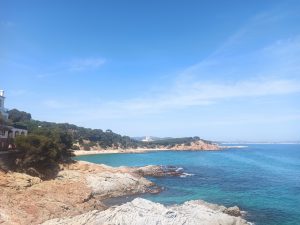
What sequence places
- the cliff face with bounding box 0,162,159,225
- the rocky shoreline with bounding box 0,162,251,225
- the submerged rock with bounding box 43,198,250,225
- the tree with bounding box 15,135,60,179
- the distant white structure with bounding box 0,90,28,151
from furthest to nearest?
the distant white structure with bounding box 0,90,28,151 → the tree with bounding box 15,135,60,179 → the cliff face with bounding box 0,162,159,225 → the rocky shoreline with bounding box 0,162,251,225 → the submerged rock with bounding box 43,198,250,225

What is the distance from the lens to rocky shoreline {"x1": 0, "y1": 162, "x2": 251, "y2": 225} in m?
32.2

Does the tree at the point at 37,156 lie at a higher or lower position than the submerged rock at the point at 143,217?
higher

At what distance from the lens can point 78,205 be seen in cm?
4106

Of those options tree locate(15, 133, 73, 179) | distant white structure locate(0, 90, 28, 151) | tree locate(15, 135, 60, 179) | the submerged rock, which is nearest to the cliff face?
tree locate(15, 133, 73, 179)

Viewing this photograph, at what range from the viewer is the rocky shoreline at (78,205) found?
32156 millimetres

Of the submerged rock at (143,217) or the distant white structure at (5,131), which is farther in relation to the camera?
the distant white structure at (5,131)

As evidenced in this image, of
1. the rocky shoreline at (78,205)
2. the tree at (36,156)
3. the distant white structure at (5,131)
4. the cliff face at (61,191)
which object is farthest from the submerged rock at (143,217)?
the distant white structure at (5,131)

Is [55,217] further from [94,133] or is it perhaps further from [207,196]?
[94,133]

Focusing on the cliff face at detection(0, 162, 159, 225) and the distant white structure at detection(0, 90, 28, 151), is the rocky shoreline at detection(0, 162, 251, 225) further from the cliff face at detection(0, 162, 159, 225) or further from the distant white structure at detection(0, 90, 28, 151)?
the distant white structure at detection(0, 90, 28, 151)

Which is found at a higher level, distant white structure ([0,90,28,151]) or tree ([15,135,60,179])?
distant white structure ([0,90,28,151])

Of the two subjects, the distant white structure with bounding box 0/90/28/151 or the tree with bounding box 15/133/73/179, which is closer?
the tree with bounding box 15/133/73/179

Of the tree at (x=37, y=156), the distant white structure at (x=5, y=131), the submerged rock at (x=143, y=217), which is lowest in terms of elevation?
the submerged rock at (x=143, y=217)

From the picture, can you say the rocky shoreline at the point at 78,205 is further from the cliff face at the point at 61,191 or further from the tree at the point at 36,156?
the tree at the point at 36,156

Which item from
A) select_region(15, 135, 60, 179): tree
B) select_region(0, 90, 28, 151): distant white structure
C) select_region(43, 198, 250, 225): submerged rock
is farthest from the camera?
select_region(0, 90, 28, 151): distant white structure
